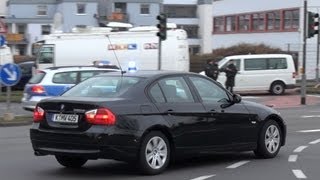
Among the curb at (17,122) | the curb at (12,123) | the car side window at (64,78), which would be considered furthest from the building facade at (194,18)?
the curb at (12,123)

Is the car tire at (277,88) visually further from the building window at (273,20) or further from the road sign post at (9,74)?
the building window at (273,20)

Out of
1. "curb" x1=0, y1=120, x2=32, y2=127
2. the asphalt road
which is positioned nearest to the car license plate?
the asphalt road

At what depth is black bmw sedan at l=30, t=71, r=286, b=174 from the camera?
9.62 metres

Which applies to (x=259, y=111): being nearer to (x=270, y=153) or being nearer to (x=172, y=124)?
(x=270, y=153)

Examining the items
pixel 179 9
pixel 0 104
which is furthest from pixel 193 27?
pixel 0 104

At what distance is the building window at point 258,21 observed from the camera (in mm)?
58406

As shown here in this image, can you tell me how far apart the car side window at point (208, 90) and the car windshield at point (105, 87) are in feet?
3.51

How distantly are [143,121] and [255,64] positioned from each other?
25729 millimetres

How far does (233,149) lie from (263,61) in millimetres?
24267

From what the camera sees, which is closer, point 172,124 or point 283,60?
point 172,124

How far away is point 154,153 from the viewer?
1001 cm

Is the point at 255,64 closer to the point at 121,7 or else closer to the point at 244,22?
the point at 244,22

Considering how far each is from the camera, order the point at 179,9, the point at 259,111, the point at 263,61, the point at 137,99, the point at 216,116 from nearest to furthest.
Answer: the point at 137,99 → the point at 216,116 → the point at 259,111 → the point at 263,61 → the point at 179,9

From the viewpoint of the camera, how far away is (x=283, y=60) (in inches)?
1385
